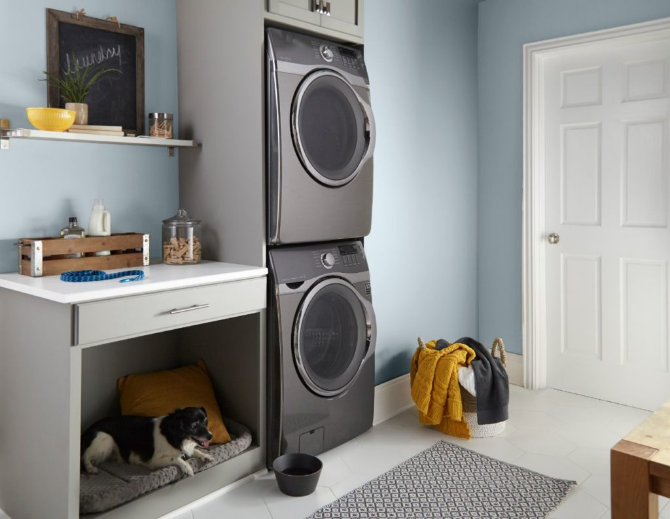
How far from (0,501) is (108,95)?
5.13ft

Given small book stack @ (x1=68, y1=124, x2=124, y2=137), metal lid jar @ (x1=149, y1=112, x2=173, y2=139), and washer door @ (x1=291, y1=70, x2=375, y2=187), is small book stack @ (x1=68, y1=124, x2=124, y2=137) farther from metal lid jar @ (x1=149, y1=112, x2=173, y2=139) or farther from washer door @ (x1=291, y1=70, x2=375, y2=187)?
washer door @ (x1=291, y1=70, x2=375, y2=187)

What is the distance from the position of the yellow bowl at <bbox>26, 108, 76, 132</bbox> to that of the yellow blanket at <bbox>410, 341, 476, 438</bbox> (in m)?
1.87

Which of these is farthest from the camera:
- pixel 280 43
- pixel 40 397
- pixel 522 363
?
pixel 522 363

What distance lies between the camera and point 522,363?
12.0 feet

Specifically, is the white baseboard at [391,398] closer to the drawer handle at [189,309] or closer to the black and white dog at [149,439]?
the black and white dog at [149,439]

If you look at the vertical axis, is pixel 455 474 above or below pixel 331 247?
below

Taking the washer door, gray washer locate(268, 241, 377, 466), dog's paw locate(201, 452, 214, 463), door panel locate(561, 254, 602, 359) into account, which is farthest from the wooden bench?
door panel locate(561, 254, 602, 359)

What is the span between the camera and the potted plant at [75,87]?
2.27 m

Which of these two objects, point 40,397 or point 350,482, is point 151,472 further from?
point 350,482

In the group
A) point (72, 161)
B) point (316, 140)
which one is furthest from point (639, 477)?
point (72, 161)

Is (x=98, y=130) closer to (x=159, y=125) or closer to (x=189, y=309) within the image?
(x=159, y=125)

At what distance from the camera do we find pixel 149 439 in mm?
2309

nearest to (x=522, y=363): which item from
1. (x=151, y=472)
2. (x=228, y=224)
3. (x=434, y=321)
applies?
(x=434, y=321)

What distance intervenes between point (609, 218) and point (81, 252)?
8.66 ft
